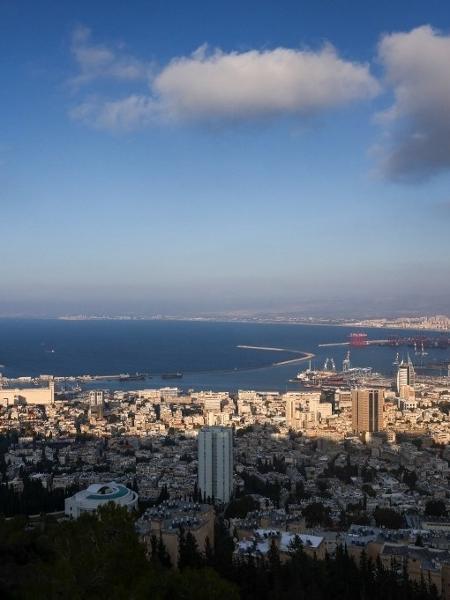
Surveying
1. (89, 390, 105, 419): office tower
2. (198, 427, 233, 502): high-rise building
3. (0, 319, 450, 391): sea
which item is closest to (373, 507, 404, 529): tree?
(198, 427, 233, 502): high-rise building

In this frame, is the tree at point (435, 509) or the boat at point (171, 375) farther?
the boat at point (171, 375)

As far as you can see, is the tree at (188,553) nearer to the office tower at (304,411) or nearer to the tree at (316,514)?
the tree at (316,514)

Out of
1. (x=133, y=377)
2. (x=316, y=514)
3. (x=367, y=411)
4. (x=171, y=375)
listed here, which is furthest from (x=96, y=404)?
(x=316, y=514)

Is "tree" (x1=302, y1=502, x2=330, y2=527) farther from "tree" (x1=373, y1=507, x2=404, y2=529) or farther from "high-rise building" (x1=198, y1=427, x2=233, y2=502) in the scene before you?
"high-rise building" (x1=198, y1=427, x2=233, y2=502)

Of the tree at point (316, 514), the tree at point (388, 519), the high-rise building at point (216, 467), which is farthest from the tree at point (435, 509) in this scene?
the high-rise building at point (216, 467)

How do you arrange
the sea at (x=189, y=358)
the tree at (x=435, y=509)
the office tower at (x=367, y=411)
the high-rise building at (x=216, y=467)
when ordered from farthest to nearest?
the sea at (x=189, y=358)
the office tower at (x=367, y=411)
the high-rise building at (x=216, y=467)
the tree at (x=435, y=509)

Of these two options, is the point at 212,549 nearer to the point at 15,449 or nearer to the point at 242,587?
the point at 242,587
